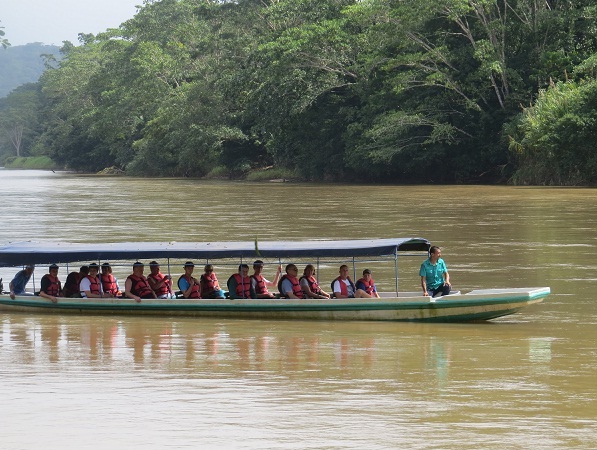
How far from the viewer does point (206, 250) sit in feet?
54.9

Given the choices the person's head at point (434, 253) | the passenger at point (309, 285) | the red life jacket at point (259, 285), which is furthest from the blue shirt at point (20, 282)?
the person's head at point (434, 253)

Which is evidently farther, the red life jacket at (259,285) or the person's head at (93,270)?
the person's head at (93,270)

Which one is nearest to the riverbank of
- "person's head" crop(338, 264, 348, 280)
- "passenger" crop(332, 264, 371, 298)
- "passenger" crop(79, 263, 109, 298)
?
"passenger" crop(79, 263, 109, 298)

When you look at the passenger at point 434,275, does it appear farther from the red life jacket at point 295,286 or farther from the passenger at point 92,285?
the passenger at point 92,285

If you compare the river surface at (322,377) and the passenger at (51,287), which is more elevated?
the passenger at (51,287)

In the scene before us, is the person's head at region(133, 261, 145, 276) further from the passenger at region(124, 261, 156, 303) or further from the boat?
the boat

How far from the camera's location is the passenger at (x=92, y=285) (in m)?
17.3

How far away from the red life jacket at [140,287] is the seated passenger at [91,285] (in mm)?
612

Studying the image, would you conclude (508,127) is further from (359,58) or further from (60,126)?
(60,126)

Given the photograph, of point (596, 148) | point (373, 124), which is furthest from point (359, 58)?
point (596, 148)

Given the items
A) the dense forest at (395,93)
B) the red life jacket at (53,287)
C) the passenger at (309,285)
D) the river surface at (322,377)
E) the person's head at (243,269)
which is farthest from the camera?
the dense forest at (395,93)

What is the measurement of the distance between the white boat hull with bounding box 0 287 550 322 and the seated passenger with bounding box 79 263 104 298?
200 millimetres

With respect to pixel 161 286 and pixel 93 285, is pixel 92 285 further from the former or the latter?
pixel 161 286

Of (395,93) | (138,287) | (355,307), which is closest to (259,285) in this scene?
(355,307)
